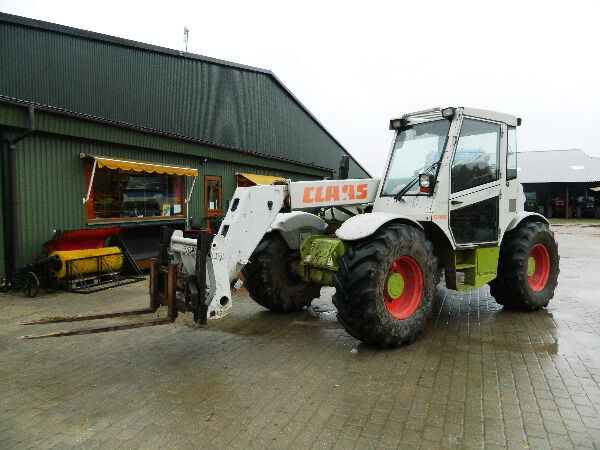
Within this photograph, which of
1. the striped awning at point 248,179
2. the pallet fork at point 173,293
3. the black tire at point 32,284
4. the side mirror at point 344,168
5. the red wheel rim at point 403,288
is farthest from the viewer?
the striped awning at point 248,179

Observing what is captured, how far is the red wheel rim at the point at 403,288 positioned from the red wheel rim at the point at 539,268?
2668 millimetres

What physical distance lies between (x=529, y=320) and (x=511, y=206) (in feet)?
5.26

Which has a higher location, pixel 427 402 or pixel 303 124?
pixel 303 124

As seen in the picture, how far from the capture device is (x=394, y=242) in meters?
4.78

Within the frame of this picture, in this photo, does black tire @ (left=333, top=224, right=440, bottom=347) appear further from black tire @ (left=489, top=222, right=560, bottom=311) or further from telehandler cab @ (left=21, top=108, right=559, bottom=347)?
black tire @ (left=489, top=222, right=560, bottom=311)

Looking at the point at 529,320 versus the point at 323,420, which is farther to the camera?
the point at 529,320

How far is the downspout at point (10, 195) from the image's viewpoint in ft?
26.5

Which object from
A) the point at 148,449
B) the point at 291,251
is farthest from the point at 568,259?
the point at 148,449

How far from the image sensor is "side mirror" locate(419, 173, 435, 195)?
5336 millimetres

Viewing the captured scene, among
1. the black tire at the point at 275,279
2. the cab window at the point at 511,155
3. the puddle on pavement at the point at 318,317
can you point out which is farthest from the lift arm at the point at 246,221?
the cab window at the point at 511,155

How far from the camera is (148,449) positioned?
9.81ft

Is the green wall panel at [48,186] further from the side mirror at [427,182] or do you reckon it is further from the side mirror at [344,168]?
the side mirror at [427,182]

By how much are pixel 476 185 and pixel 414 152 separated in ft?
3.01

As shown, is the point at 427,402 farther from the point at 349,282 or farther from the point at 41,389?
the point at 41,389
